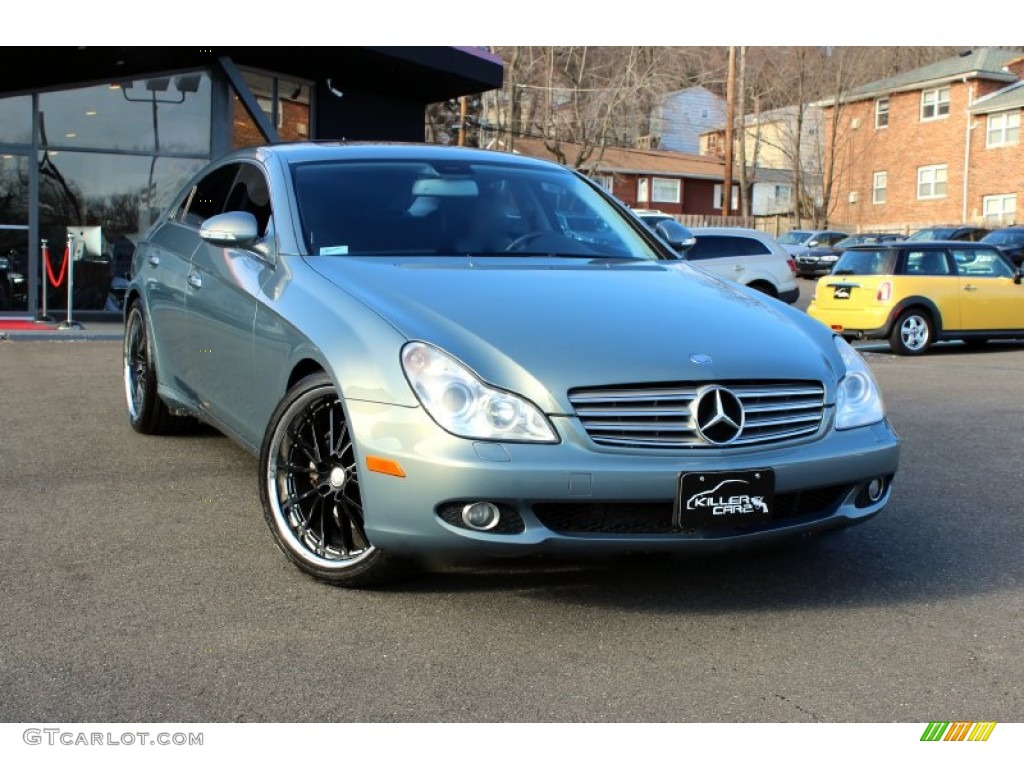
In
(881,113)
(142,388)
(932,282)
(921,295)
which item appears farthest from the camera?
(881,113)

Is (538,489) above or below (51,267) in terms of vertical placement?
below

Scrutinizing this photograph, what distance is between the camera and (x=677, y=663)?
3.54 m

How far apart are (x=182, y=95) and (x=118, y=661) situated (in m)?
15.9

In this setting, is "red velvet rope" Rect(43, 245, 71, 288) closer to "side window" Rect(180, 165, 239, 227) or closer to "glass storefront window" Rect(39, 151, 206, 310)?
"glass storefront window" Rect(39, 151, 206, 310)

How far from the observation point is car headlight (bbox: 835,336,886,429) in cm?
417

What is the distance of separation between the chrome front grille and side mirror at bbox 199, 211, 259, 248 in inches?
74.0

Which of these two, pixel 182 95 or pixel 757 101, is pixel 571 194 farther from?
pixel 757 101

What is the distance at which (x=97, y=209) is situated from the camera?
1750 cm

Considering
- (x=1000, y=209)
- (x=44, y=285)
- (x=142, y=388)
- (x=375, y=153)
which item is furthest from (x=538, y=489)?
(x=1000, y=209)

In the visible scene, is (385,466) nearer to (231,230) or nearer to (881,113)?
(231,230)

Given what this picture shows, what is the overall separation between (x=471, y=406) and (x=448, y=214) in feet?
5.62

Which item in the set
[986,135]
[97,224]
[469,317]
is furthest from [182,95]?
[986,135]
